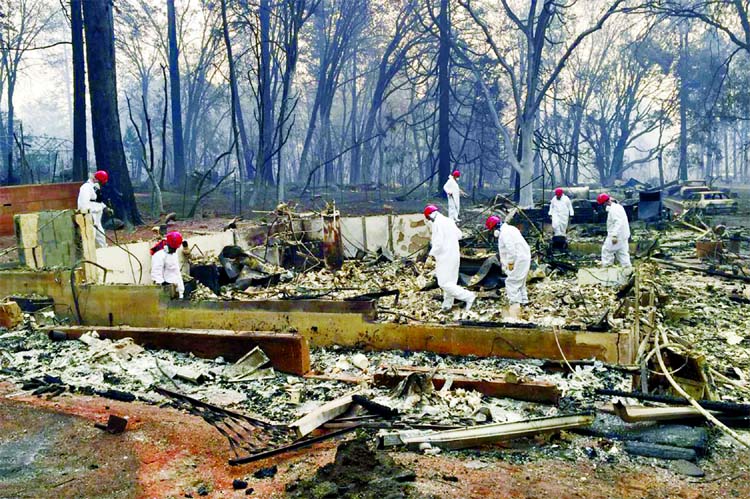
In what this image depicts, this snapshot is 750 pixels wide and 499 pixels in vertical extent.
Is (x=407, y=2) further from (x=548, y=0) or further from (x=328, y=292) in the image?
(x=328, y=292)

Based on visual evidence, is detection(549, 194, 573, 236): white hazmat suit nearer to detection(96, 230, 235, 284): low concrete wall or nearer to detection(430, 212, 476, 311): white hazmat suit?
detection(430, 212, 476, 311): white hazmat suit

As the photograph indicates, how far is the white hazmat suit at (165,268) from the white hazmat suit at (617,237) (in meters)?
9.14

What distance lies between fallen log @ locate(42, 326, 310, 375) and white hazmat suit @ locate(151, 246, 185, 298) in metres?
1.50

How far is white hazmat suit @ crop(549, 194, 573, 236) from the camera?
1853 cm

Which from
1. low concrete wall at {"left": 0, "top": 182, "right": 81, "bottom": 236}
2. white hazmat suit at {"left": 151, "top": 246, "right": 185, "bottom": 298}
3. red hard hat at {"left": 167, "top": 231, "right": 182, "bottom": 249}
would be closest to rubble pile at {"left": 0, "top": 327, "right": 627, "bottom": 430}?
white hazmat suit at {"left": 151, "top": 246, "right": 185, "bottom": 298}

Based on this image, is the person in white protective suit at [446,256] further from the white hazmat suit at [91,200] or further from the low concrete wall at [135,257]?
the white hazmat suit at [91,200]

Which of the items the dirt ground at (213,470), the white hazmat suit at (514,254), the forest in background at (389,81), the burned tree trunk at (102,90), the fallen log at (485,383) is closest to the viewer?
the dirt ground at (213,470)

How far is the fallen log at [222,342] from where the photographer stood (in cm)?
834

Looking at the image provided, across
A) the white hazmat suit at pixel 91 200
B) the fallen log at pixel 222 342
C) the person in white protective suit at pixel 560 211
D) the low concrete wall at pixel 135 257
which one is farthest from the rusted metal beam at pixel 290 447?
the person in white protective suit at pixel 560 211

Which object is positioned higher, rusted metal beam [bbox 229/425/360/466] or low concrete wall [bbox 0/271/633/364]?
low concrete wall [bbox 0/271/633/364]

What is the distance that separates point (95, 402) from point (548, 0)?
21.7 meters

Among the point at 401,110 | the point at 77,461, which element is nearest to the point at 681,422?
the point at 77,461

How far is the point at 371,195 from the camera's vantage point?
96.9ft

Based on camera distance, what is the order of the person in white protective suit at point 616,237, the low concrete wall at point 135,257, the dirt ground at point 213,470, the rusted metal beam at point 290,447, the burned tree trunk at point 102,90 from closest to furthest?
1. the dirt ground at point 213,470
2. the rusted metal beam at point 290,447
3. the low concrete wall at point 135,257
4. the person in white protective suit at point 616,237
5. the burned tree trunk at point 102,90
